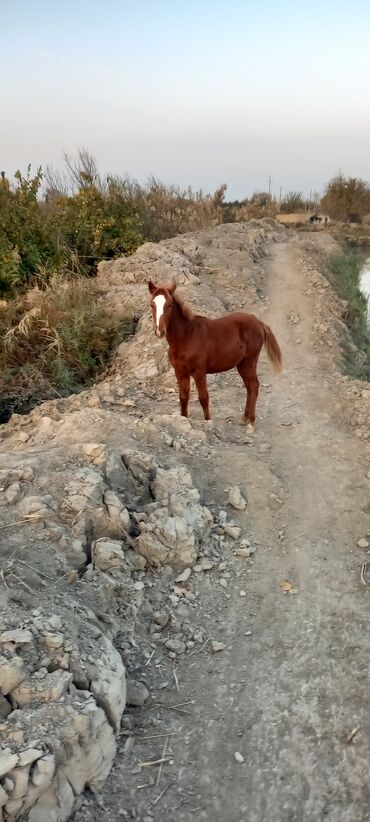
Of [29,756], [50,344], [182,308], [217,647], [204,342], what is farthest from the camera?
[50,344]

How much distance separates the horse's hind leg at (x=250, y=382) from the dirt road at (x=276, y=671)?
1.00ft

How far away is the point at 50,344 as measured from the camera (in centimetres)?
763

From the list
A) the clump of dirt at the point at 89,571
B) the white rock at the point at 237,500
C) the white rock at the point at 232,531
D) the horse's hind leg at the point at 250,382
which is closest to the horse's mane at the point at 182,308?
the horse's hind leg at the point at 250,382

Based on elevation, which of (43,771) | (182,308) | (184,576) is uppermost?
(182,308)

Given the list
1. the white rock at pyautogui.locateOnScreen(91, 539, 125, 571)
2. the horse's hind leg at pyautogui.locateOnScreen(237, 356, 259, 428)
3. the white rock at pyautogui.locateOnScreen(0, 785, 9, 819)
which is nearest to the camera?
the white rock at pyautogui.locateOnScreen(0, 785, 9, 819)

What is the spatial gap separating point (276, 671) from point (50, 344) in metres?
5.44

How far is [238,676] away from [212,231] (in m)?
14.4

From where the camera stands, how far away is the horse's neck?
5391 millimetres

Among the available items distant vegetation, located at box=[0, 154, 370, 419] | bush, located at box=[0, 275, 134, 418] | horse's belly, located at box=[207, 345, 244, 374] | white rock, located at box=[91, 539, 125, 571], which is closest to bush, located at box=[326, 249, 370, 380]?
distant vegetation, located at box=[0, 154, 370, 419]

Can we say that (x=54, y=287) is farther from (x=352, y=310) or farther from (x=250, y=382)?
(x=352, y=310)

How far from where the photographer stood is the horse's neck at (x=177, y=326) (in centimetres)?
539

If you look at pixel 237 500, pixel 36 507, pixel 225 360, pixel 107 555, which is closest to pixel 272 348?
pixel 225 360

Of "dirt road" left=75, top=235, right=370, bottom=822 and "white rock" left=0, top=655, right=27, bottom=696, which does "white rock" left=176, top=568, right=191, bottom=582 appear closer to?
"dirt road" left=75, top=235, right=370, bottom=822

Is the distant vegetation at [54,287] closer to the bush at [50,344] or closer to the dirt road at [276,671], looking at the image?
the bush at [50,344]
